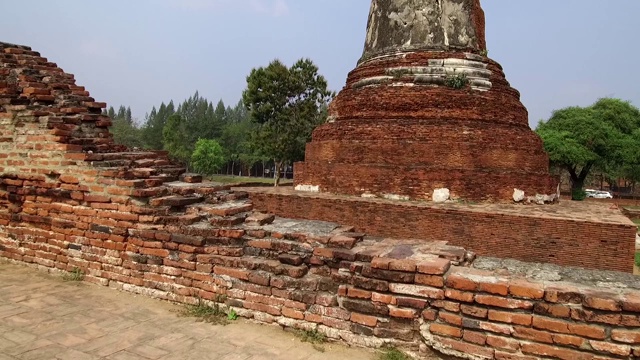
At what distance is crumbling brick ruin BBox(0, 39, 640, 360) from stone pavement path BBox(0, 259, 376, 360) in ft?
0.58

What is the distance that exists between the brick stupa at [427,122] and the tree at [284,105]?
465 inches

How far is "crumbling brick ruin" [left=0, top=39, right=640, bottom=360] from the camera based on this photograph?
2.31 m

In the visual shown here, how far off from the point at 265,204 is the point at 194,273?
17.4ft

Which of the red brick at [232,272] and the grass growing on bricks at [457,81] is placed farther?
the grass growing on bricks at [457,81]

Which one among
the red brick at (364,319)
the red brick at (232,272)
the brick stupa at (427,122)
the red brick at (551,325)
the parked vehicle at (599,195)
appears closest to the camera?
the red brick at (551,325)

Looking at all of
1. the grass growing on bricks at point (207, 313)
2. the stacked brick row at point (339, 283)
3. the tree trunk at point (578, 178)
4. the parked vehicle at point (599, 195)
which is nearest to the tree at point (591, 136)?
the tree trunk at point (578, 178)

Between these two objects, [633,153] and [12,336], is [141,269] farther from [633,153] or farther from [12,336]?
[633,153]

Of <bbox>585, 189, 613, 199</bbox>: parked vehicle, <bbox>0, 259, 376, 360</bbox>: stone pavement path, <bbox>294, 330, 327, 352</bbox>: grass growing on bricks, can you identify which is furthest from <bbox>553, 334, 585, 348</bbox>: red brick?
<bbox>585, 189, 613, 199</bbox>: parked vehicle

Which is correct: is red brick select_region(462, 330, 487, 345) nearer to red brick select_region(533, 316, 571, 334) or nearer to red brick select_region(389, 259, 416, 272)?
red brick select_region(533, 316, 571, 334)

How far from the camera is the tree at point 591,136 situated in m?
19.4

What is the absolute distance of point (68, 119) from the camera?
13.4 feet

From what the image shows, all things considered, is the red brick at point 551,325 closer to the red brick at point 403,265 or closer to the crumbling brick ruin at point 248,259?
the crumbling brick ruin at point 248,259

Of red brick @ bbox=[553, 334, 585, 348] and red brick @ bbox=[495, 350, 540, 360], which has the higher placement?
red brick @ bbox=[553, 334, 585, 348]

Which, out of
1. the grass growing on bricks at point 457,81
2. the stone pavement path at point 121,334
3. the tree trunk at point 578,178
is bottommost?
the stone pavement path at point 121,334
